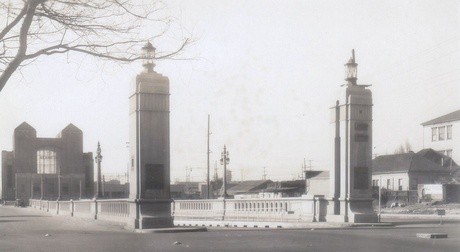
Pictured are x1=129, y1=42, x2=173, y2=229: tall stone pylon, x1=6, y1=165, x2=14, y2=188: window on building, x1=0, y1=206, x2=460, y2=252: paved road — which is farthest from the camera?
x1=6, y1=165, x2=14, y2=188: window on building

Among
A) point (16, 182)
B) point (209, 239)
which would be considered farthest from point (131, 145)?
point (16, 182)

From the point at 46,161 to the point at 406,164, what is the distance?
73705 mm

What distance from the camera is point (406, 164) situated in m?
69.7

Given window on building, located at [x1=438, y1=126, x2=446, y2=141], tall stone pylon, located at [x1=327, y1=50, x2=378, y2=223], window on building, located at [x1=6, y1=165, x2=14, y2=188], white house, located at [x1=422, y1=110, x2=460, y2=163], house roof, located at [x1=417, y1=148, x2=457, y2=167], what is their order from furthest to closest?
1. window on building, located at [x1=6, y1=165, x2=14, y2=188]
2. window on building, located at [x1=438, y1=126, x2=446, y2=141]
3. white house, located at [x1=422, y1=110, x2=460, y2=163]
4. house roof, located at [x1=417, y1=148, x2=457, y2=167]
5. tall stone pylon, located at [x1=327, y1=50, x2=378, y2=223]

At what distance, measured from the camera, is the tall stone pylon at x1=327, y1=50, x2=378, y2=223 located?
24.6 metres

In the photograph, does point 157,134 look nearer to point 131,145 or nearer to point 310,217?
point 131,145

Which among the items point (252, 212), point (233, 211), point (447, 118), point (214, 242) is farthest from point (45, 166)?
point (214, 242)

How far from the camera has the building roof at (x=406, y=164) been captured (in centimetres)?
6812

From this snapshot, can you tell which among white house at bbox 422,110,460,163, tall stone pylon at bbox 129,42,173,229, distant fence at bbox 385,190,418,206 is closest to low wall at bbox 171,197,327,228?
tall stone pylon at bbox 129,42,173,229

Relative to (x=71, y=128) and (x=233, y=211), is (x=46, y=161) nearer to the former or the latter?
(x=71, y=128)

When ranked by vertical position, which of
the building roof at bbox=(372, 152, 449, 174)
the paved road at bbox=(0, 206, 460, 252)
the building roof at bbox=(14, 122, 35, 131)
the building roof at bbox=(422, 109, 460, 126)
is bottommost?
the paved road at bbox=(0, 206, 460, 252)

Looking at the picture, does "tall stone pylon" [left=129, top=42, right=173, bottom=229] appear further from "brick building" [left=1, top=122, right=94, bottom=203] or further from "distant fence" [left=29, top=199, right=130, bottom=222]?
"brick building" [left=1, top=122, right=94, bottom=203]

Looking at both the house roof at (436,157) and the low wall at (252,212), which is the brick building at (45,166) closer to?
the house roof at (436,157)

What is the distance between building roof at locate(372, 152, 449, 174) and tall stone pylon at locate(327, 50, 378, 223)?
Answer: 45.3 metres
